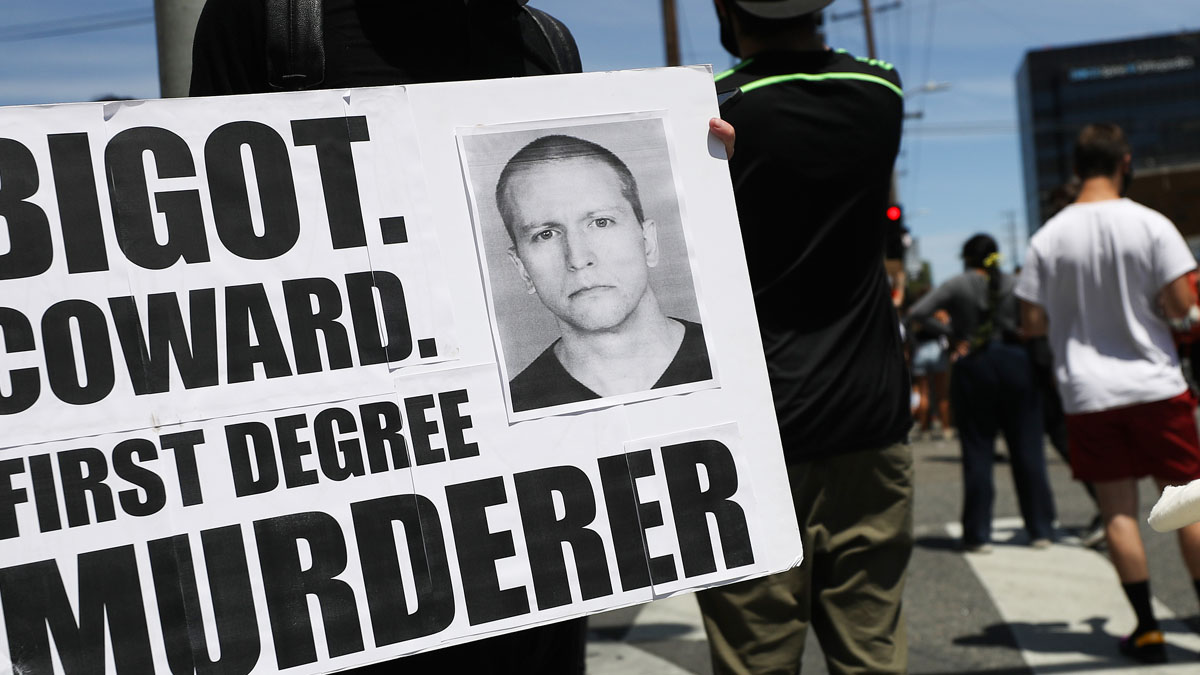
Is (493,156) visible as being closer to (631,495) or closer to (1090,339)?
(631,495)

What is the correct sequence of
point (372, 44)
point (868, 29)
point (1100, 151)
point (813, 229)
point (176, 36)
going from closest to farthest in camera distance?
point (372, 44) < point (813, 229) < point (176, 36) < point (1100, 151) < point (868, 29)

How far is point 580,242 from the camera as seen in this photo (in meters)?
1.54

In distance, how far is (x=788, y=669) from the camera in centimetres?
236

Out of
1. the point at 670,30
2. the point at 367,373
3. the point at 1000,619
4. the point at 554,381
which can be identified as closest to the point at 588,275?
the point at 554,381

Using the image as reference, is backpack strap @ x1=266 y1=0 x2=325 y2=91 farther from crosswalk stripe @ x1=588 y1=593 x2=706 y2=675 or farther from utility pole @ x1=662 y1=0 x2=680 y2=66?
utility pole @ x1=662 y1=0 x2=680 y2=66

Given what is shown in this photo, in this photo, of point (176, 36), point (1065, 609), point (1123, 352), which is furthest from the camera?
point (1065, 609)

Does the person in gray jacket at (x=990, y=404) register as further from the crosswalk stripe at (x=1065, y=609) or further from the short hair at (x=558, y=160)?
the short hair at (x=558, y=160)

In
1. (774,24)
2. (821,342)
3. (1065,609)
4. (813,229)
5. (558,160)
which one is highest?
(774,24)

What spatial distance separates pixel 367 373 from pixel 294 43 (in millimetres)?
469

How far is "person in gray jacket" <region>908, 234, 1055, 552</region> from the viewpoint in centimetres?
611

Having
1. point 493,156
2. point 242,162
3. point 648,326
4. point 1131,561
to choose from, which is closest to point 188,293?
point 242,162

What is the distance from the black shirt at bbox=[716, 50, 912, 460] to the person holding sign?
812mm

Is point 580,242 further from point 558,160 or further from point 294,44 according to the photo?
point 294,44

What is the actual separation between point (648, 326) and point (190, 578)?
66 cm
